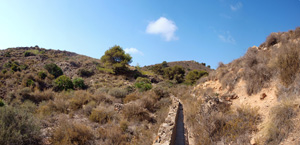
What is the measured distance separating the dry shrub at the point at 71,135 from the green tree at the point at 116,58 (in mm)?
19185

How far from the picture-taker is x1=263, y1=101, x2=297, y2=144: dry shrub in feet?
9.13

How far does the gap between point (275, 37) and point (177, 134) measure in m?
8.18

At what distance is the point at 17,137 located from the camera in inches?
140

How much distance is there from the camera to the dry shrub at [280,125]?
110 inches

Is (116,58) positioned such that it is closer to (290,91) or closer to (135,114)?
(135,114)

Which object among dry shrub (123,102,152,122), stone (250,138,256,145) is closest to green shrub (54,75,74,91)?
dry shrub (123,102,152,122)

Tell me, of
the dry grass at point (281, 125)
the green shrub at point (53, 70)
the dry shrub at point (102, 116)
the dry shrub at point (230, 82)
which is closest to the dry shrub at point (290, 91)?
the dry grass at point (281, 125)

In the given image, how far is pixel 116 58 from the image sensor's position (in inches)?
981

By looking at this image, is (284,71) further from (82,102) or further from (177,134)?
(82,102)

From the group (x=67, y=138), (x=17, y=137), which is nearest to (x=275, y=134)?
(x=67, y=138)

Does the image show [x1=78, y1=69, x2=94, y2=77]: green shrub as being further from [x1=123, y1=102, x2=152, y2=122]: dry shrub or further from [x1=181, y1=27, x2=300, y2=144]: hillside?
[x1=181, y1=27, x2=300, y2=144]: hillside

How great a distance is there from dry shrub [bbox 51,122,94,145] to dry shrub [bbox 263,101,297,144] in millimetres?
4728

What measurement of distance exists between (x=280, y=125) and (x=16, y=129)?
6.82 meters

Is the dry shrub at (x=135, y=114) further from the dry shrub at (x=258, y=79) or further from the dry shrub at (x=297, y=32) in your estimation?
the dry shrub at (x=297, y=32)
